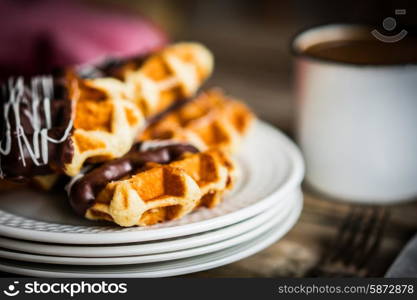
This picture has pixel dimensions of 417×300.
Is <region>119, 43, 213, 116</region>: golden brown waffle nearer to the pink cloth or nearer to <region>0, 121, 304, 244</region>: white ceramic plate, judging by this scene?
<region>0, 121, 304, 244</region>: white ceramic plate

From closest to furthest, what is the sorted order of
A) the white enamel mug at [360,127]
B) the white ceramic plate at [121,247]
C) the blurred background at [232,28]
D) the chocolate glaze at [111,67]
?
the white ceramic plate at [121,247] < the white enamel mug at [360,127] < the chocolate glaze at [111,67] < the blurred background at [232,28]

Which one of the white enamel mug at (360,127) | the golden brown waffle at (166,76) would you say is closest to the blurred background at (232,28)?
the white enamel mug at (360,127)

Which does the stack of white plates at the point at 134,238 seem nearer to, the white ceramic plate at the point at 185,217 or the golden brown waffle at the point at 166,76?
the white ceramic plate at the point at 185,217

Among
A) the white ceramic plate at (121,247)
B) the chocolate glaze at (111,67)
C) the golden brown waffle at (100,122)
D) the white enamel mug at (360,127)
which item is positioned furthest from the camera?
the chocolate glaze at (111,67)

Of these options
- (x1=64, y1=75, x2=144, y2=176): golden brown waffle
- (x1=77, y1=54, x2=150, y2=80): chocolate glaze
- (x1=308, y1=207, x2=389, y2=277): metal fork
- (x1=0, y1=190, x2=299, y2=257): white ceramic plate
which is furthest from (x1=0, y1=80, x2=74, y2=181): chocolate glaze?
(x1=308, y1=207, x2=389, y2=277): metal fork

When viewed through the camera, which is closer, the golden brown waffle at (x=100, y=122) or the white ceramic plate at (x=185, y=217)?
the white ceramic plate at (x=185, y=217)

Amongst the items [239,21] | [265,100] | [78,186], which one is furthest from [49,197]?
[239,21]
